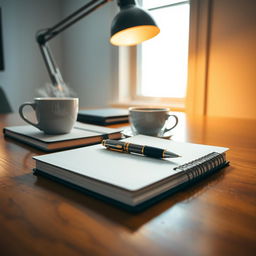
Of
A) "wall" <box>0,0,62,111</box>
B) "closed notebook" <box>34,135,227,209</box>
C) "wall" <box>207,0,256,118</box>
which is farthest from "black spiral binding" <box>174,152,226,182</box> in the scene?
"wall" <box>0,0,62,111</box>

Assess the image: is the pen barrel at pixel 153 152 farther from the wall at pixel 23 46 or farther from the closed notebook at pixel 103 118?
the wall at pixel 23 46

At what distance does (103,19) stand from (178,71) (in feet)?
2.62

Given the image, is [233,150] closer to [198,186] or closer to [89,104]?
[198,186]

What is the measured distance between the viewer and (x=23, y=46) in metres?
2.37

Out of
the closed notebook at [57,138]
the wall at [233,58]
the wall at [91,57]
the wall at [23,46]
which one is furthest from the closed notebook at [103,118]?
the wall at [23,46]

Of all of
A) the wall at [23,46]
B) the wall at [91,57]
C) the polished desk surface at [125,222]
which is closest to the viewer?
the polished desk surface at [125,222]

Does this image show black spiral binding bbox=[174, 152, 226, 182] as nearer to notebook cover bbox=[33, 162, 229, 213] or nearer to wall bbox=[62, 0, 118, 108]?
notebook cover bbox=[33, 162, 229, 213]

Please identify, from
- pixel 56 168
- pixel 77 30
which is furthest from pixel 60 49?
pixel 56 168

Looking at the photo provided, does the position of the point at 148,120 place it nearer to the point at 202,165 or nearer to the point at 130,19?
the point at 202,165

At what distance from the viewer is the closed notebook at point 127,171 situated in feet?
0.92

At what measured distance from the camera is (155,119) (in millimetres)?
613

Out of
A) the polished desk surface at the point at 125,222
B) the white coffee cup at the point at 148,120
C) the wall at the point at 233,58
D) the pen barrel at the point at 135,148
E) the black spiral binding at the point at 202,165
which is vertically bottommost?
the polished desk surface at the point at 125,222

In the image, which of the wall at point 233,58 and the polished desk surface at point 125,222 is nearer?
the polished desk surface at point 125,222

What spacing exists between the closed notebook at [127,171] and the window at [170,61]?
1.21 meters
